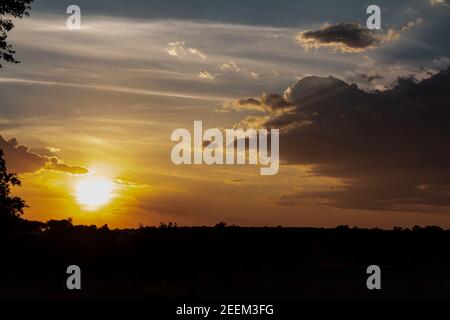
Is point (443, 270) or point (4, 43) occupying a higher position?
point (4, 43)

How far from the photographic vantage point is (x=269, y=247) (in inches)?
4441

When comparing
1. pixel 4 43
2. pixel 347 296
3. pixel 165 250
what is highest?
pixel 4 43

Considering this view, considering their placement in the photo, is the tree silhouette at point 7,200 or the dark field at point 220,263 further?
the dark field at point 220,263

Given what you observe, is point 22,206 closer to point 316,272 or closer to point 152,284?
point 152,284

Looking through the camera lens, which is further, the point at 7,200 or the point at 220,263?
the point at 220,263

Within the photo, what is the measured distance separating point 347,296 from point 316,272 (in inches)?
946

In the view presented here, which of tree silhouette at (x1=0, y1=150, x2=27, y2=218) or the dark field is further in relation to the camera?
the dark field
